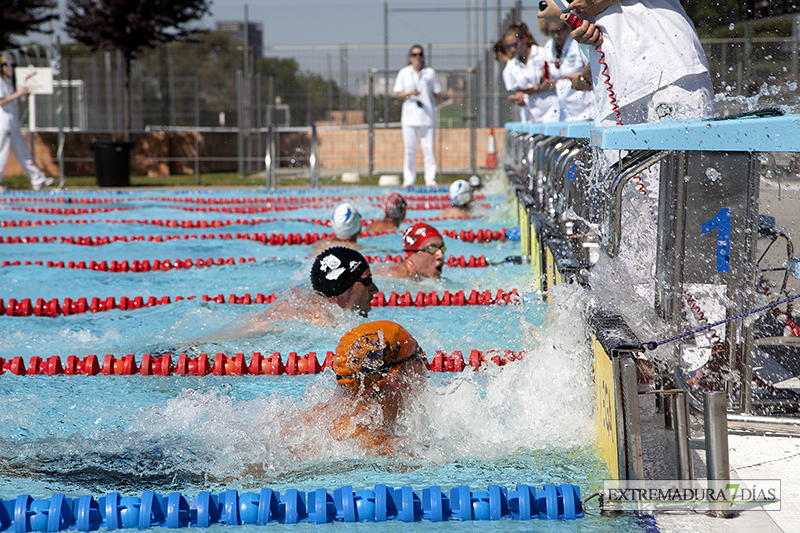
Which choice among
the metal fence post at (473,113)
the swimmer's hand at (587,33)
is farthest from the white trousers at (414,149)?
the swimmer's hand at (587,33)

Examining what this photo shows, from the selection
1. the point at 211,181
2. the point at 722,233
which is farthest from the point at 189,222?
the point at 722,233

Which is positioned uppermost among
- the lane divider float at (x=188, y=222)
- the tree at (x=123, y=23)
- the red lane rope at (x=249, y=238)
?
the tree at (x=123, y=23)

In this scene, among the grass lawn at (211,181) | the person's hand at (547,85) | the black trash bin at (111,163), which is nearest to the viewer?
the person's hand at (547,85)

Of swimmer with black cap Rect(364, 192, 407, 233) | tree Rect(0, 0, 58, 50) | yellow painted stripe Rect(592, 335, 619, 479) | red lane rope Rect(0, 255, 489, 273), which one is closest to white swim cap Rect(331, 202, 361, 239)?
red lane rope Rect(0, 255, 489, 273)

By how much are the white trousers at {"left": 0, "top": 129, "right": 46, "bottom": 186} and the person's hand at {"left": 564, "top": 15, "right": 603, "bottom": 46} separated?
10.8 metres

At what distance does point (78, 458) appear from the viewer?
2.70 meters

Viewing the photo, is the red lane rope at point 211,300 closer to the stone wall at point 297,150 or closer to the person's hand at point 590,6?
the person's hand at point 590,6

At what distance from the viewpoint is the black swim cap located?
12.8ft

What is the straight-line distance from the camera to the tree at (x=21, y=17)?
16.8 m

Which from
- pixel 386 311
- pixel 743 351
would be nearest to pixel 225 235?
pixel 386 311

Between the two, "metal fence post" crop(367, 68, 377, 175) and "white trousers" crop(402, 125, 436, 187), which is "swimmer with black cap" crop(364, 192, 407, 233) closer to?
"white trousers" crop(402, 125, 436, 187)

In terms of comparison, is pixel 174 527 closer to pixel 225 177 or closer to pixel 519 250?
pixel 519 250

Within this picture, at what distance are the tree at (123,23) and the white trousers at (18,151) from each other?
10.2ft

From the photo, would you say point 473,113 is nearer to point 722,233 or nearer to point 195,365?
point 195,365
